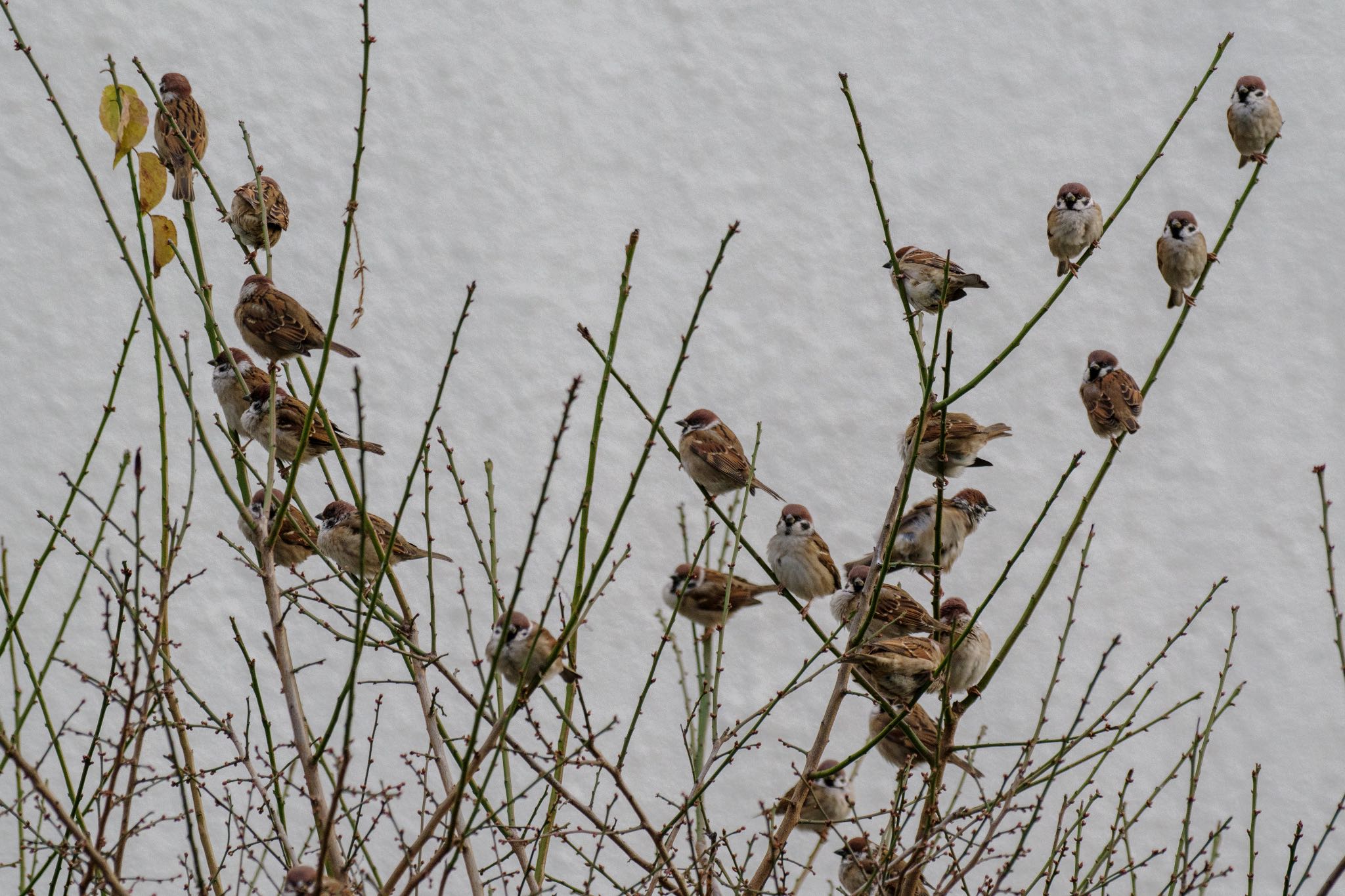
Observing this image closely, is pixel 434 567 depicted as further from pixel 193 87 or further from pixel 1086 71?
pixel 1086 71

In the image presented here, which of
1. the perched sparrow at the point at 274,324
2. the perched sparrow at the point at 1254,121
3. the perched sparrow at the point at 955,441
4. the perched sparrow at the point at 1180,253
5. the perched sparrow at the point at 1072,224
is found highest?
the perched sparrow at the point at 1254,121

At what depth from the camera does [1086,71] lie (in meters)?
3.60

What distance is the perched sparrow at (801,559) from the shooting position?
259 centimetres

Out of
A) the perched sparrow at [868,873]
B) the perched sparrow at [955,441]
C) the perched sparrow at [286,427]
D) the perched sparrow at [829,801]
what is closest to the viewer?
the perched sparrow at [868,873]

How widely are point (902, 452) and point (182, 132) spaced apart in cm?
133

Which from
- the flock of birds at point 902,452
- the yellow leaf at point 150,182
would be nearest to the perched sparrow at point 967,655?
the flock of birds at point 902,452

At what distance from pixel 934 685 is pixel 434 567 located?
5.30ft

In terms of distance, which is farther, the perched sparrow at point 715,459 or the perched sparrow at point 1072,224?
the perched sparrow at point 715,459

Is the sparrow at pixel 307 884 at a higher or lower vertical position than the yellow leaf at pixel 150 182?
lower

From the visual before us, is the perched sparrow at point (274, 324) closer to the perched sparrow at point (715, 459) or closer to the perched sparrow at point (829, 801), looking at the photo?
the perched sparrow at point (715, 459)

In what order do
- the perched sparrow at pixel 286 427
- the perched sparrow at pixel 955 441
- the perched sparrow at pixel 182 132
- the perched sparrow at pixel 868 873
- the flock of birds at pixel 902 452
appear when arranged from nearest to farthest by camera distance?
the perched sparrow at pixel 868 873 < the perched sparrow at pixel 182 132 < the flock of birds at pixel 902 452 < the perched sparrow at pixel 286 427 < the perched sparrow at pixel 955 441

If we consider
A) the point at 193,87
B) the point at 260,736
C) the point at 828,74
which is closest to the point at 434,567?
the point at 260,736

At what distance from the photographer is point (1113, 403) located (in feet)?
8.02

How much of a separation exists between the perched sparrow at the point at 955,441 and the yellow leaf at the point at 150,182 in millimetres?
1307
